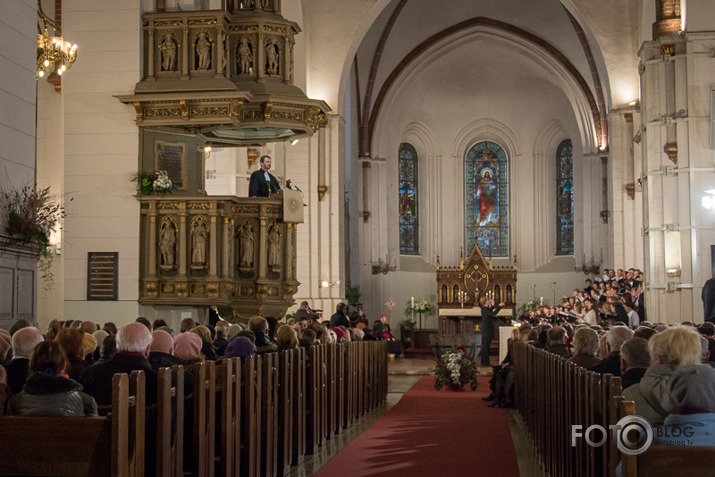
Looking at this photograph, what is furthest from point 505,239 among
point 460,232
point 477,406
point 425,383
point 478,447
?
point 478,447

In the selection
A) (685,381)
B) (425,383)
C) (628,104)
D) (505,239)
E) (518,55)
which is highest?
(518,55)

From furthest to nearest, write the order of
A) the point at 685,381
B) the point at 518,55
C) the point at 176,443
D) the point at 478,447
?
1. the point at 518,55
2. the point at 478,447
3. the point at 176,443
4. the point at 685,381

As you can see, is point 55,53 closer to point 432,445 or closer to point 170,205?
point 170,205

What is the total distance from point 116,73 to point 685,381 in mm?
10007

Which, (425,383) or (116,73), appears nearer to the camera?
(116,73)

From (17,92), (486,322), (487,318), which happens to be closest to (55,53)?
(17,92)

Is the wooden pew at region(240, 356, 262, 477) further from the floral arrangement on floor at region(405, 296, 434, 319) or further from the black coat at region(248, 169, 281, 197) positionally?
the floral arrangement on floor at region(405, 296, 434, 319)

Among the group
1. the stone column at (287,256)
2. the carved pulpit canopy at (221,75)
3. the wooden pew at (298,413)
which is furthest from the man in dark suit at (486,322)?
the wooden pew at (298,413)

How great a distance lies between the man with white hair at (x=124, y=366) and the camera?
5.04 m

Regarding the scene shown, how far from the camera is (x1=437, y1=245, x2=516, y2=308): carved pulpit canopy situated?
98.1ft

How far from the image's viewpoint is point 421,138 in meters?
32.8

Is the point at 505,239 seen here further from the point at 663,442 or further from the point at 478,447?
the point at 663,442

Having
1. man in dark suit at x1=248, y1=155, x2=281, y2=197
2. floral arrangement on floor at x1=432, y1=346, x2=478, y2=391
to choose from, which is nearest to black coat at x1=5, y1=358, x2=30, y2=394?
man in dark suit at x1=248, y1=155, x2=281, y2=197

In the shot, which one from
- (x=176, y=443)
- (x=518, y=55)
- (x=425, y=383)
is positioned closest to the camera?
(x=176, y=443)
